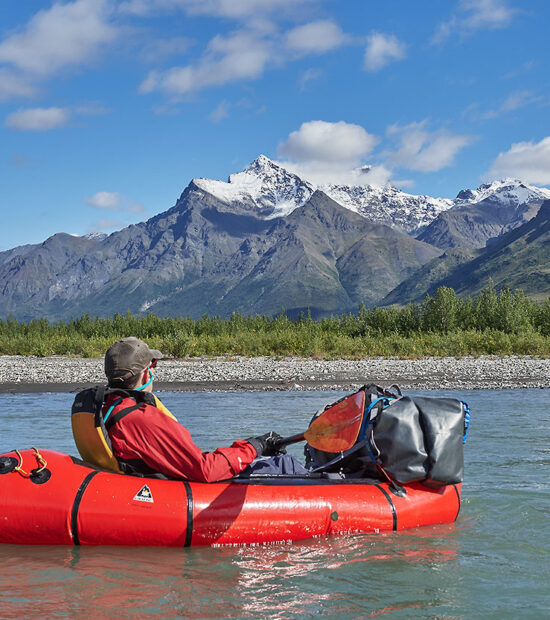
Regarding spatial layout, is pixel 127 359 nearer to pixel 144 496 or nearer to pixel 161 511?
pixel 144 496

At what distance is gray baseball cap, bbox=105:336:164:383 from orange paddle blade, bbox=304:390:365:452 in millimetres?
1850

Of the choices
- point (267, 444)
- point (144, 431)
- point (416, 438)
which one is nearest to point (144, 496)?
point (144, 431)

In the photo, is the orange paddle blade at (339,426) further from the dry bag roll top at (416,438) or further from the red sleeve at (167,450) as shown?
the red sleeve at (167,450)

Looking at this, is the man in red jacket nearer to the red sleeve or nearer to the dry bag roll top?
the red sleeve

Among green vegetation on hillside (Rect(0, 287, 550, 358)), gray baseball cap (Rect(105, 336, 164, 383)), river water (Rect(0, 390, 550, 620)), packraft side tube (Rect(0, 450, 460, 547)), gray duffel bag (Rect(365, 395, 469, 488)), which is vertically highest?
green vegetation on hillside (Rect(0, 287, 550, 358))

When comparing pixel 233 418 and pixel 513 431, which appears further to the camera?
pixel 233 418

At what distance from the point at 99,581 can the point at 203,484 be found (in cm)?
115

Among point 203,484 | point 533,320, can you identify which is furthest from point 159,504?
point 533,320

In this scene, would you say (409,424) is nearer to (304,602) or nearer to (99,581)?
(304,602)

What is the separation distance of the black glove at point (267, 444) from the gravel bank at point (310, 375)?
12253mm

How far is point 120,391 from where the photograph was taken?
575 cm

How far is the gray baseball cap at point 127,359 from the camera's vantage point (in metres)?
5.70

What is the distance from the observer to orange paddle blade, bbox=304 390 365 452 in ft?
20.6

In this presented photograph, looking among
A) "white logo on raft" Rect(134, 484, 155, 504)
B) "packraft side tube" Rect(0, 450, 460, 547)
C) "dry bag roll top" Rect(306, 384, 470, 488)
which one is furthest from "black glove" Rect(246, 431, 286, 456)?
"white logo on raft" Rect(134, 484, 155, 504)
